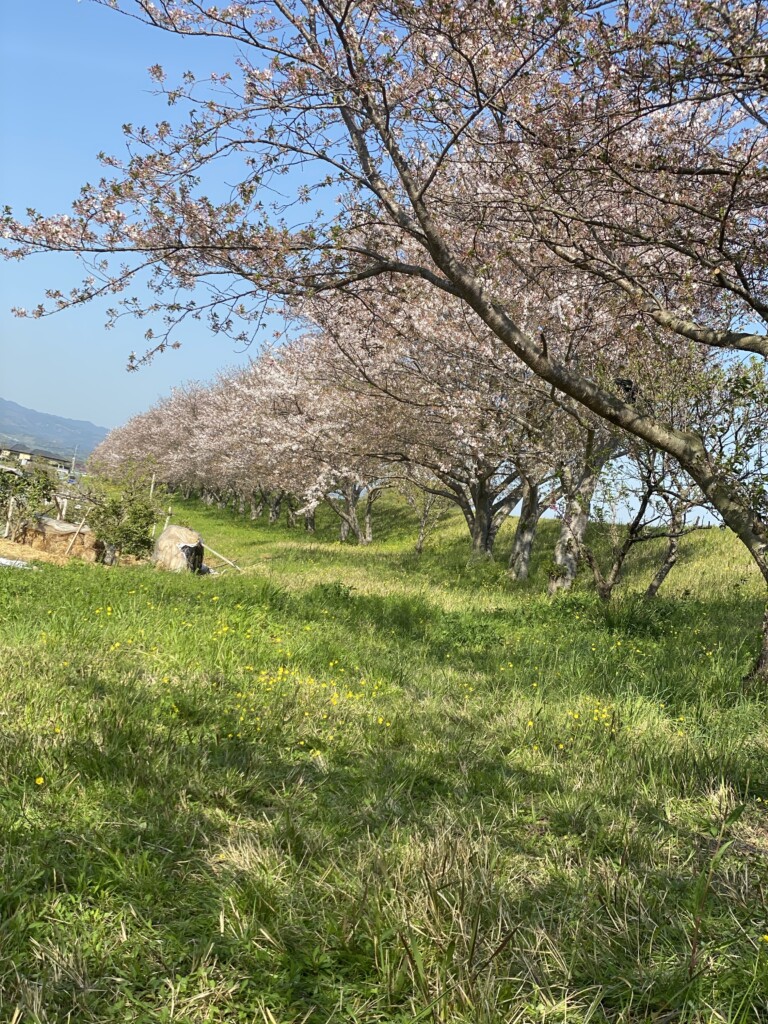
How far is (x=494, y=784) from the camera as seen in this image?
396cm

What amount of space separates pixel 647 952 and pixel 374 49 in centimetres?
704

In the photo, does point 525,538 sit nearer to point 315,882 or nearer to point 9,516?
point 9,516

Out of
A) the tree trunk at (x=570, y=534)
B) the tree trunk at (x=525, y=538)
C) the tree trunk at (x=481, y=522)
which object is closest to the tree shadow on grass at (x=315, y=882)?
the tree trunk at (x=570, y=534)

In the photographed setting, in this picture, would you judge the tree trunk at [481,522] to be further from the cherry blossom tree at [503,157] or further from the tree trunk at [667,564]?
the cherry blossom tree at [503,157]

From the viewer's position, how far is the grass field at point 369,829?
2.20m

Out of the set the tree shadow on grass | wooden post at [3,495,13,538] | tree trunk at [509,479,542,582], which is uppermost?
tree trunk at [509,479,542,582]

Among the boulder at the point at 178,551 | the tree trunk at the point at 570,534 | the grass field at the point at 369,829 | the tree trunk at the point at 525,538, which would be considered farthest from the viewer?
the tree trunk at the point at 525,538

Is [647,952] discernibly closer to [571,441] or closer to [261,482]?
[571,441]

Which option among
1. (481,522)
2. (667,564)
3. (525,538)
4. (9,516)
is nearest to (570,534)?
(667,564)

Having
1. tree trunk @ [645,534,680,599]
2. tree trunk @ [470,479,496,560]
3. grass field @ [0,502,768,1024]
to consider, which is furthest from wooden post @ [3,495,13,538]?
tree trunk @ [645,534,680,599]

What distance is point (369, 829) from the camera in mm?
3318

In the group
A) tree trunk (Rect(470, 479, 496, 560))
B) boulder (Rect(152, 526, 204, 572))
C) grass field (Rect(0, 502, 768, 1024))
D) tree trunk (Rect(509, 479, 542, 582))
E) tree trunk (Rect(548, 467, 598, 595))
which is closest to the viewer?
grass field (Rect(0, 502, 768, 1024))

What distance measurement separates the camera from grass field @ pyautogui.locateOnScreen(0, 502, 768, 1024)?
7.21 feet

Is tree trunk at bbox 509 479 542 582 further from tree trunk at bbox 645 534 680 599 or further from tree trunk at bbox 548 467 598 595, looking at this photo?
tree trunk at bbox 645 534 680 599
